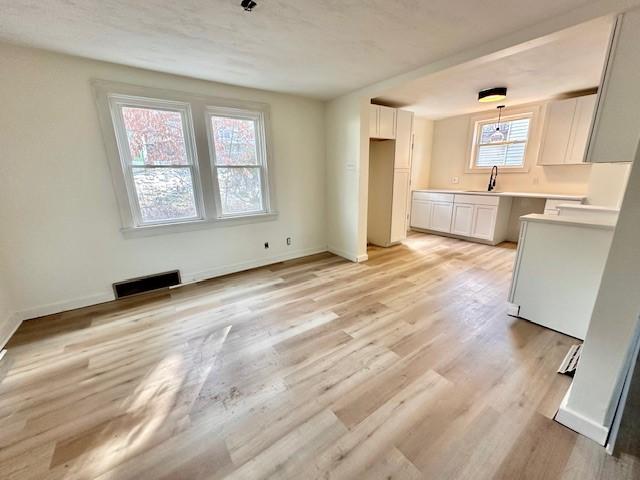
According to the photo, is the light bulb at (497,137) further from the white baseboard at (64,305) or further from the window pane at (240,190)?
the white baseboard at (64,305)

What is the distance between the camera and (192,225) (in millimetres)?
3270

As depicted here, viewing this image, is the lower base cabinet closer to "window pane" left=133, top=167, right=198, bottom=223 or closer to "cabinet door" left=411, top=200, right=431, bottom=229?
"cabinet door" left=411, top=200, right=431, bottom=229

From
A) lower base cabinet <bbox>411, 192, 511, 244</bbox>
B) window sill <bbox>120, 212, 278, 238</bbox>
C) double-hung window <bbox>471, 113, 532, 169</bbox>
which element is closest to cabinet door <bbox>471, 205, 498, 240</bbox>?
lower base cabinet <bbox>411, 192, 511, 244</bbox>

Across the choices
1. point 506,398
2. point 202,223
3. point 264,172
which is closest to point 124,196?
point 202,223

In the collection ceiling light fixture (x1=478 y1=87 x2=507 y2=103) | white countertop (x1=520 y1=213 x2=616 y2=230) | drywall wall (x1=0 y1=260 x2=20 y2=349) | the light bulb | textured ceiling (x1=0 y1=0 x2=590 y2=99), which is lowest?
drywall wall (x1=0 y1=260 x2=20 y2=349)

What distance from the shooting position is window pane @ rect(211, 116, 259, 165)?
3.31 metres

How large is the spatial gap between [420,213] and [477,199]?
3.97 ft

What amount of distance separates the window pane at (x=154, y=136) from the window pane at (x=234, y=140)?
41 centimetres

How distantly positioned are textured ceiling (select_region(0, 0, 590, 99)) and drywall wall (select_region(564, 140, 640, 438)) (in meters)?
1.55

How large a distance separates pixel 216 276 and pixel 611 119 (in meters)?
4.09

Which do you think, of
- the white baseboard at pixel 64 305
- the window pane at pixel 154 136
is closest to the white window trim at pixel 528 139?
the window pane at pixel 154 136

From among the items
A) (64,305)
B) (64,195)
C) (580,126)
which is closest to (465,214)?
(580,126)

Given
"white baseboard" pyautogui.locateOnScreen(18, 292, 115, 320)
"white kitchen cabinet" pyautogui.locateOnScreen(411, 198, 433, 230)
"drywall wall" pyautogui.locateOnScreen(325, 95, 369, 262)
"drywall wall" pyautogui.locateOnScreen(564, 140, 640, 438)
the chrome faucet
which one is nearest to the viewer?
"drywall wall" pyautogui.locateOnScreen(564, 140, 640, 438)

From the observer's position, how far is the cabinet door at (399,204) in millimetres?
4613
